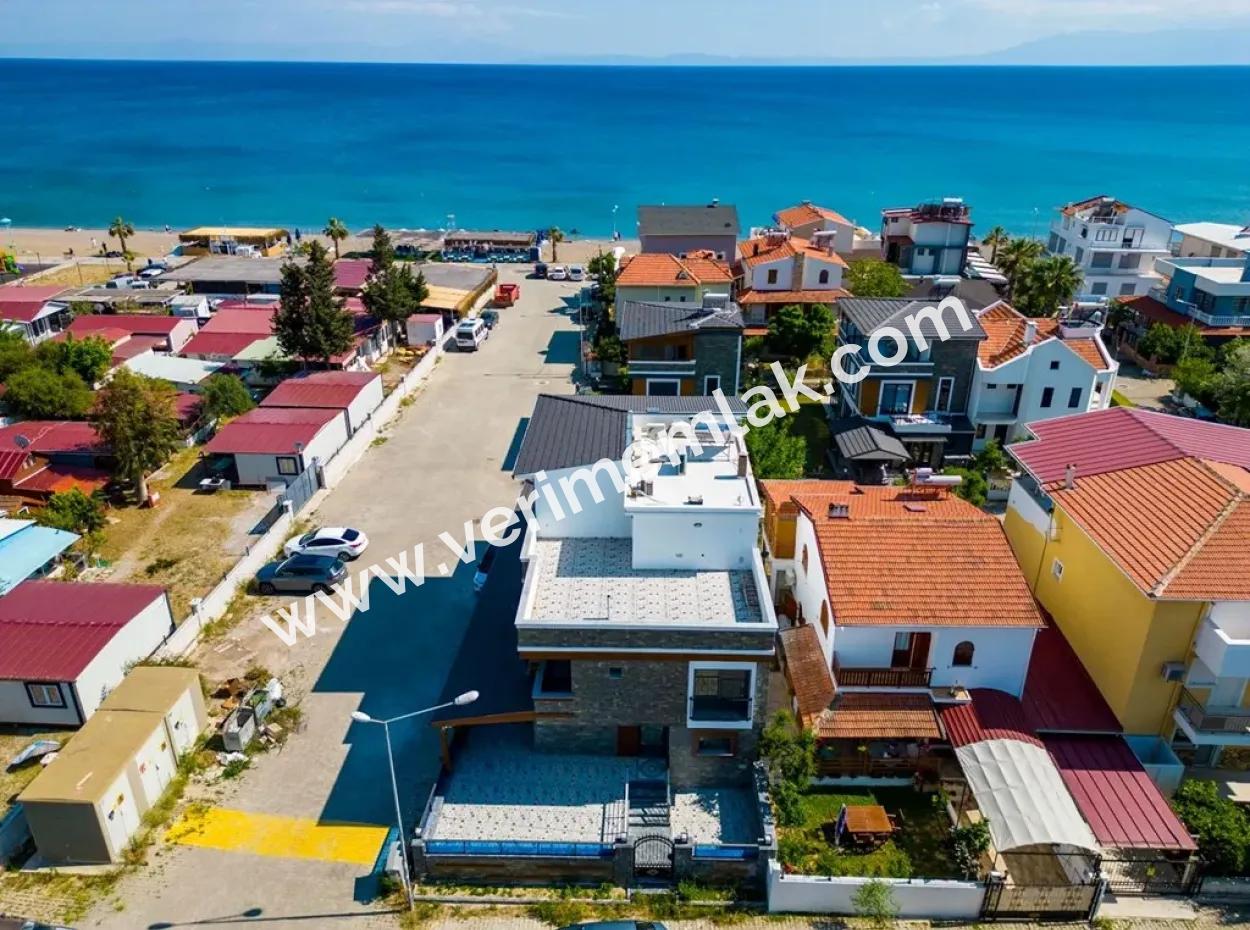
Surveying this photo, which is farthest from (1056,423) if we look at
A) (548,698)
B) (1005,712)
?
(548,698)

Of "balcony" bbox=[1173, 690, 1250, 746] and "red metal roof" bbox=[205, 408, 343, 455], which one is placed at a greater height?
"red metal roof" bbox=[205, 408, 343, 455]

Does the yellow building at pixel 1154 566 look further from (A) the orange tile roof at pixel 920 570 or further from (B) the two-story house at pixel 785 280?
(B) the two-story house at pixel 785 280

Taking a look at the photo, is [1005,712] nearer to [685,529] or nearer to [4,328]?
[685,529]

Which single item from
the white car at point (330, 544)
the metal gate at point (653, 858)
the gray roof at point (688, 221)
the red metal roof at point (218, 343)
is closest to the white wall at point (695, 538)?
the metal gate at point (653, 858)

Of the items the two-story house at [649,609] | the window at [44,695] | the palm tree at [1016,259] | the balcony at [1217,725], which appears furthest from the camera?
the palm tree at [1016,259]

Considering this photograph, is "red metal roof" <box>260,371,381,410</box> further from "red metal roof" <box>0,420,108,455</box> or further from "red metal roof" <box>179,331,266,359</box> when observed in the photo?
"red metal roof" <box>179,331,266,359</box>

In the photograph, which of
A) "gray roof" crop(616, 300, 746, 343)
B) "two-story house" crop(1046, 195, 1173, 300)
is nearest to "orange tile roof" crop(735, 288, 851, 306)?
"gray roof" crop(616, 300, 746, 343)
